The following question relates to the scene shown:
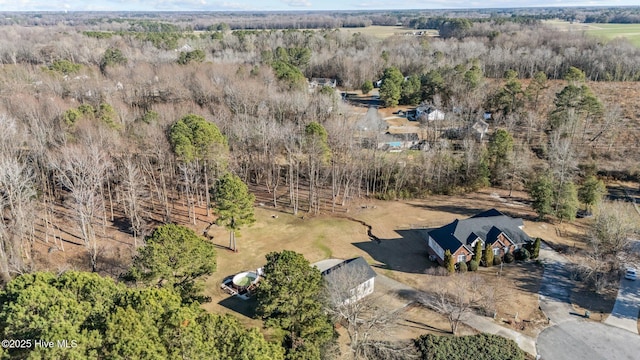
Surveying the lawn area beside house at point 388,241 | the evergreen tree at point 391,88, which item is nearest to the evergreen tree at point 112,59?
the evergreen tree at point 391,88

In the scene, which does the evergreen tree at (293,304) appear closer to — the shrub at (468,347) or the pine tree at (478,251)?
the shrub at (468,347)

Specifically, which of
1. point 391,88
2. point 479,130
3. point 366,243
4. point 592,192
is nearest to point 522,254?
point 366,243

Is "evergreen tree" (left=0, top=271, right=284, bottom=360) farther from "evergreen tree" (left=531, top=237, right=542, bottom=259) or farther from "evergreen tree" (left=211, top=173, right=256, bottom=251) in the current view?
"evergreen tree" (left=531, top=237, right=542, bottom=259)

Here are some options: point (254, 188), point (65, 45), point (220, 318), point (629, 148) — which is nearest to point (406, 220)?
point (254, 188)

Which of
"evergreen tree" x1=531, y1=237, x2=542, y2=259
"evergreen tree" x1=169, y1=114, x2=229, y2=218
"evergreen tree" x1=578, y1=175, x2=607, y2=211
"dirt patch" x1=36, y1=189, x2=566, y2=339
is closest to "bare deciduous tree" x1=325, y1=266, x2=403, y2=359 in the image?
"dirt patch" x1=36, y1=189, x2=566, y2=339

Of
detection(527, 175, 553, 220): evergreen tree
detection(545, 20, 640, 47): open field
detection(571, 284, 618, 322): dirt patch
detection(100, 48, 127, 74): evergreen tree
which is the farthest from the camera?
detection(545, 20, 640, 47): open field

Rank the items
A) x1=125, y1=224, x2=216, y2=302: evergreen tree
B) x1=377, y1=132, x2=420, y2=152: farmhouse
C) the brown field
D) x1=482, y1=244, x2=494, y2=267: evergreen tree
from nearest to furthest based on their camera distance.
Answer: x1=125, y1=224, x2=216, y2=302: evergreen tree
the brown field
x1=482, y1=244, x2=494, y2=267: evergreen tree
x1=377, y1=132, x2=420, y2=152: farmhouse

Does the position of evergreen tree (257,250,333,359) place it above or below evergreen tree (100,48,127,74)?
below
